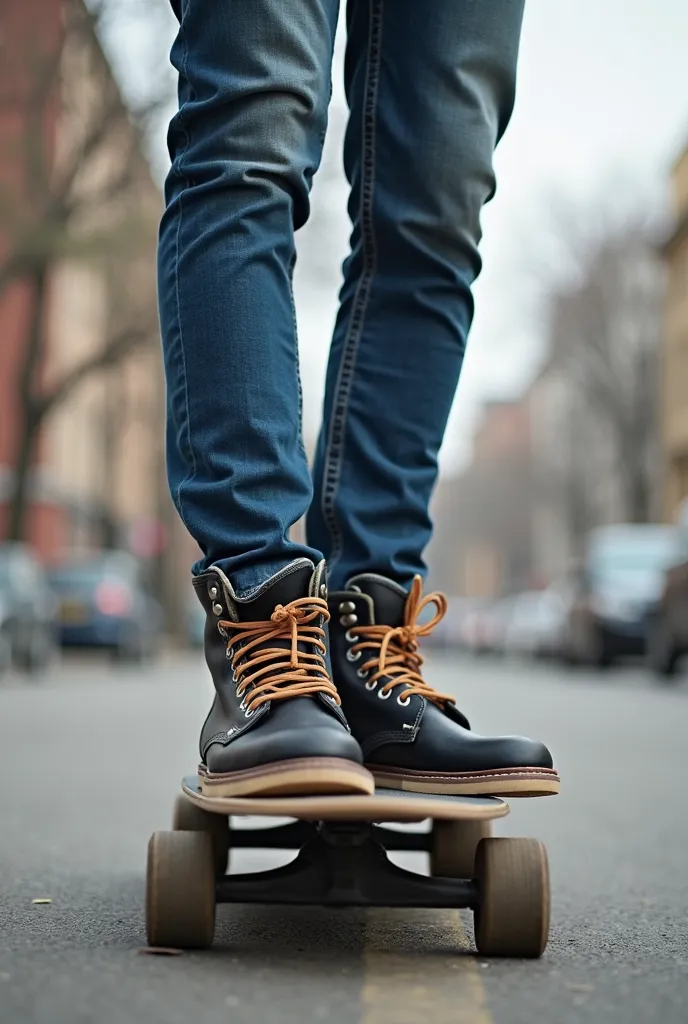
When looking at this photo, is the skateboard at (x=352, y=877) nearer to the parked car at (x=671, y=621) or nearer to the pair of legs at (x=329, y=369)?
the pair of legs at (x=329, y=369)

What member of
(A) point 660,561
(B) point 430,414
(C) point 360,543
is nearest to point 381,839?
(C) point 360,543

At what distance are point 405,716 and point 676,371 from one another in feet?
139

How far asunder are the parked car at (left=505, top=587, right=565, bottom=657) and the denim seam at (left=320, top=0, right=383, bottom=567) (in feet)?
68.0

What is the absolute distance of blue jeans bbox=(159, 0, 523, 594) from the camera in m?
2.19

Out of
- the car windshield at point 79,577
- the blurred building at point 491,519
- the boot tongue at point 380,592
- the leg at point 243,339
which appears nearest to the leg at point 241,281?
the leg at point 243,339

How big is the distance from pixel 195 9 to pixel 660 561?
1803 centimetres

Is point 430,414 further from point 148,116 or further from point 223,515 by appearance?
point 148,116

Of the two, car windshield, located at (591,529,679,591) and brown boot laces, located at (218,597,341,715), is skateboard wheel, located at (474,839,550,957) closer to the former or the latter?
brown boot laces, located at (218,597,341,715)

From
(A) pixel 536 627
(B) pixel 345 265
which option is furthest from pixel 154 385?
(B) pixel 345 265

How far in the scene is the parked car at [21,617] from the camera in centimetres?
1612

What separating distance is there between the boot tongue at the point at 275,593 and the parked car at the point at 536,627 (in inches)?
831

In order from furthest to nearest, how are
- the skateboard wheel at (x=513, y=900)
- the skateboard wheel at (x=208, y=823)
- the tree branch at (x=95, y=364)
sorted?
the tree branch at (x=95, y=364)
the skateboard wheel at (x=208, y=823)
the skateboard wheel at (x=513, y=900)

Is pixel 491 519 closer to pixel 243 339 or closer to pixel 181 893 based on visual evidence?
pixel 243 339

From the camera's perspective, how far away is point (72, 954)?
1952mm
